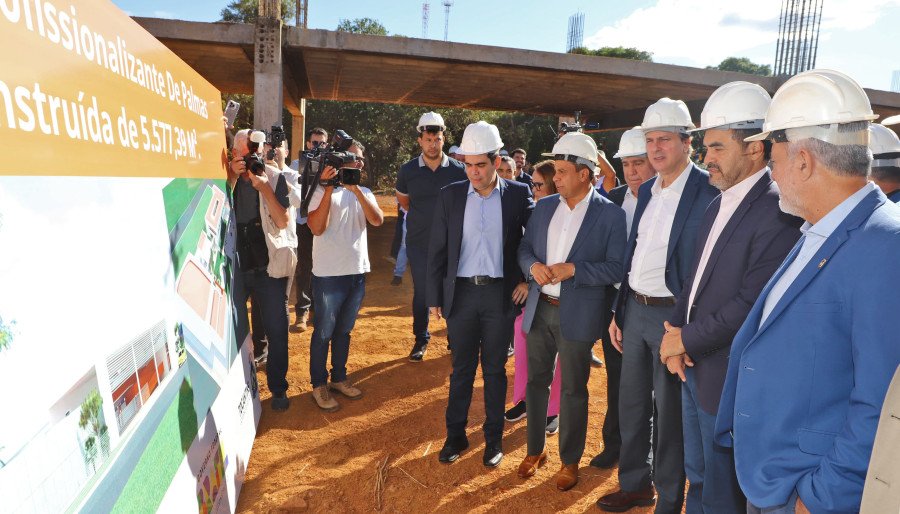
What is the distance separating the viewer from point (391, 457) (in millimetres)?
3943

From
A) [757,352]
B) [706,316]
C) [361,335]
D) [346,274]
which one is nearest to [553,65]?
[361,335]

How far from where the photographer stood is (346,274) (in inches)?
177

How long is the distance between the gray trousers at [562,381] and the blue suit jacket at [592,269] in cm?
11

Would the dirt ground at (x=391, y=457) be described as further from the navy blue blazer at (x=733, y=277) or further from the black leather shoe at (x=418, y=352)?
the navy blue blazer at (x=733, y=277)

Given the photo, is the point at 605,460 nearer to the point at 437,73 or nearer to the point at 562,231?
the point at 562,231

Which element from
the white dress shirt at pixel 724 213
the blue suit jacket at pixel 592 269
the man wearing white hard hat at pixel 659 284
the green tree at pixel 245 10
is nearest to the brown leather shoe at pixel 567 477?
the man wearing white hard hat at pixel 659 284

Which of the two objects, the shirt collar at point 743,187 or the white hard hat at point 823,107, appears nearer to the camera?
the white hard hat at point 823,107

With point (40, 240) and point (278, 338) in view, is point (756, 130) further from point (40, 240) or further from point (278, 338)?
point (278, 338)

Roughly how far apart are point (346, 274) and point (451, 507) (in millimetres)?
2020

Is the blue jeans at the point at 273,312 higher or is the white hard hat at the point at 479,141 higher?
the white hard hat at the point at 479,141

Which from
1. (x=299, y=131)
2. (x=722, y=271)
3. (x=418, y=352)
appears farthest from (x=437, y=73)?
(x=722, y=271)

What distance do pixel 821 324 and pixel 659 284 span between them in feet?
4.82

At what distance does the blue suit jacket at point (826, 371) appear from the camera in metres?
1.39

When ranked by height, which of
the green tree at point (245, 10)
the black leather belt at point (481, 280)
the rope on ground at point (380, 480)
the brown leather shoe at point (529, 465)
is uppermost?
the green tree at point (245, 10)
